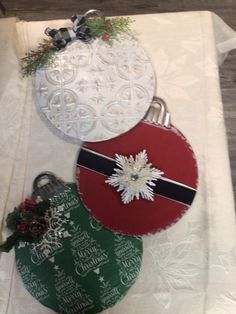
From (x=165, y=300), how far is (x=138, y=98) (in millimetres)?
389

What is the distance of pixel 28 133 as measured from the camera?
86cm

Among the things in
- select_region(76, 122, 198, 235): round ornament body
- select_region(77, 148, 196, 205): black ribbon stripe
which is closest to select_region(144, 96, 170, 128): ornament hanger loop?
select_region(76, 122, 198, 235): round ornament body

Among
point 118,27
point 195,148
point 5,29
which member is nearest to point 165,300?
point 195,148

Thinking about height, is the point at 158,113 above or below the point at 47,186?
above

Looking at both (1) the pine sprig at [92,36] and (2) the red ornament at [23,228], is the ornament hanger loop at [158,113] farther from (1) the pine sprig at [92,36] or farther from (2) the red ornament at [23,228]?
(2) the red ornament at [23,228]

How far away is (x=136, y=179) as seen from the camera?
0.76 metres

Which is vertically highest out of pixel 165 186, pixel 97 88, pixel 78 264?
pixel 97 88

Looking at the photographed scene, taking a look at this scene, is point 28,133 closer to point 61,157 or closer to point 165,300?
point 61,157

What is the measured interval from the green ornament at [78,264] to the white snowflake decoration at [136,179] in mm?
81

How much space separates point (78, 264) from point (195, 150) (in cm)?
32

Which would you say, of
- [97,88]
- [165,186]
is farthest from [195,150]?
[97,88]

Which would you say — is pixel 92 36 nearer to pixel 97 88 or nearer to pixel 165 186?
pixel 97 88

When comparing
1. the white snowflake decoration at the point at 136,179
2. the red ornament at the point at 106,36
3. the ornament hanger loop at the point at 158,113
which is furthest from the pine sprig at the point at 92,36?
the white snowflake decoration at the point at 136,179

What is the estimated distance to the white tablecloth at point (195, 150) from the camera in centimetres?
75
